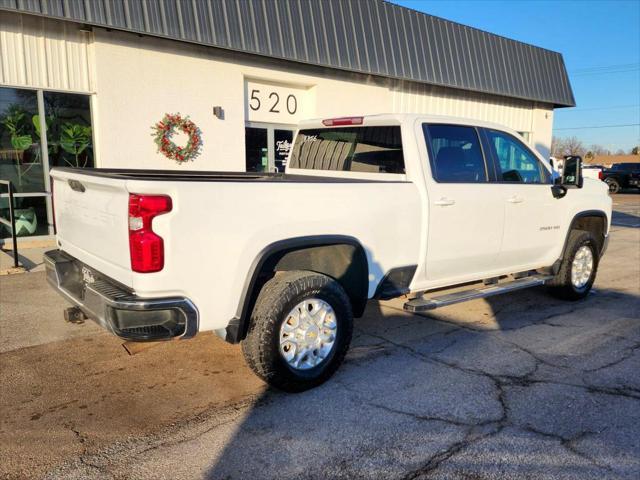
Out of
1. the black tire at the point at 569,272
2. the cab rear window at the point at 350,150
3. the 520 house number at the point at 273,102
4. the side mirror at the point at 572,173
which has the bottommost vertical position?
the black tire at the point at 569,272

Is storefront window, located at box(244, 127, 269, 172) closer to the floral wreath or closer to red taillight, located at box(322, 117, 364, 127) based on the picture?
the floral wreath

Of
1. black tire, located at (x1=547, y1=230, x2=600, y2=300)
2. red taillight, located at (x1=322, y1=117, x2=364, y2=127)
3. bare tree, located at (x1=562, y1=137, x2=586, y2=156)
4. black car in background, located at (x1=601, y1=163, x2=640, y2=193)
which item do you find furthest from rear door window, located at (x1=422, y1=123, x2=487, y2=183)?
bare tree, located at (x1=562, y1=137, x2=586, y2=156)

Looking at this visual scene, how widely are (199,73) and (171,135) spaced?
136 cm

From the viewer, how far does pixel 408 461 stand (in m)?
2.90

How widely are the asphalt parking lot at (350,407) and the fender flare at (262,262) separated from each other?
578 mm

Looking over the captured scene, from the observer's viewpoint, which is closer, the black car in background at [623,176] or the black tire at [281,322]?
the black tire at [281,322]

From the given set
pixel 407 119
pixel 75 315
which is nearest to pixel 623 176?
pixel 407 119

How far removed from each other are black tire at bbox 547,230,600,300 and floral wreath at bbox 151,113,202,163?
691 centimetres

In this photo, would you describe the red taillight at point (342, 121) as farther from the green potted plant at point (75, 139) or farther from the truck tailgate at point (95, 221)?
the green potted plant at point (75, 139)

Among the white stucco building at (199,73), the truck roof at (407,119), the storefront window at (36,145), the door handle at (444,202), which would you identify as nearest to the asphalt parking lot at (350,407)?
the door handle at (444,202)

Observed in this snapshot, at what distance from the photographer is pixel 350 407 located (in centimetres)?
353

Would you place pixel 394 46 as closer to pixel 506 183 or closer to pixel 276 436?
pixel 506 183

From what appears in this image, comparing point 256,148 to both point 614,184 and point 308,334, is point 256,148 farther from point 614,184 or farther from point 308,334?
point 614,184

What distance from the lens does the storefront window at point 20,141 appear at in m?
8.55
